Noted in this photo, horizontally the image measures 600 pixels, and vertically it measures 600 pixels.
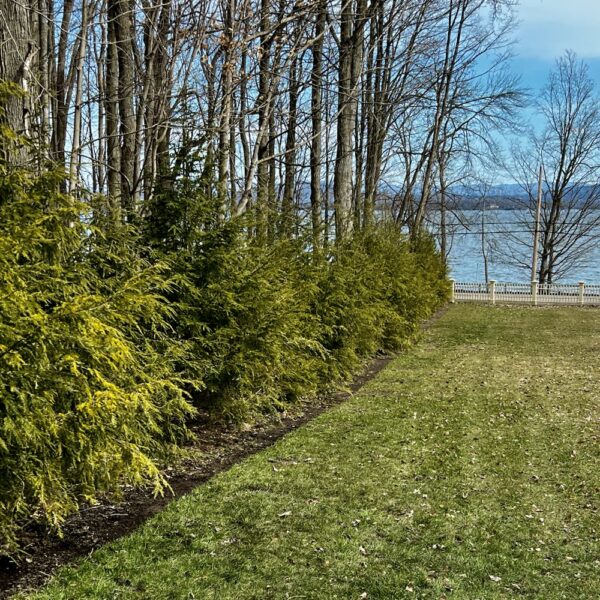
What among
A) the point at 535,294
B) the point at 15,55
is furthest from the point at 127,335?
the point at 535,294

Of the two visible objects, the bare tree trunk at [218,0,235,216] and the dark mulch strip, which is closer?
the dark mulch strip

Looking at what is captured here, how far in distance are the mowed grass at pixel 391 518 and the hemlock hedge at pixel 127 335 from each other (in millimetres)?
444

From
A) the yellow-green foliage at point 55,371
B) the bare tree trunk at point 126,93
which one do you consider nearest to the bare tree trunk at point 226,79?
the bare tree trunk at point 126,93

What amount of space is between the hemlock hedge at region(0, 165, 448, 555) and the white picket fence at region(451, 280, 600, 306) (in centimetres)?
1716

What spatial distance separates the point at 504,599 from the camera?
280 centimetres

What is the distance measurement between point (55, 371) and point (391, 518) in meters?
2.14

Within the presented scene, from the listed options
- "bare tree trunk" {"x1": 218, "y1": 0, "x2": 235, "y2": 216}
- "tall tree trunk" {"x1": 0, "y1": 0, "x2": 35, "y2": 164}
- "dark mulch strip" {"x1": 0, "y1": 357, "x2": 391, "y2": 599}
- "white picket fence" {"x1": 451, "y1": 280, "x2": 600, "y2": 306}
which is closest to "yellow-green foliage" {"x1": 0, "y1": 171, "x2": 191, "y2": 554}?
"dark mulch strip" {"x1": 0, "y1": 357, "x2": 391, "y2": 599}

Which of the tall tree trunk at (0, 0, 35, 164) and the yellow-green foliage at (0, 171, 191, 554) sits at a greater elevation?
the tall tree trunk at (0, 0, 35, 164)

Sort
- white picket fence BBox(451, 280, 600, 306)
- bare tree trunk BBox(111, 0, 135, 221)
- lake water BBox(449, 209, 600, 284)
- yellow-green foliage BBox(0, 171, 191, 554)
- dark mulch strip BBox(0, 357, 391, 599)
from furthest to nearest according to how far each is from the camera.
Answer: lake water BBox(449, 209, 600, 284) < white picket fence BBox(451, 280, 600, 306) < bare tree trunk BBox(111, 0, 135, 221) < dark mulch strip BBox(0, 357, 391, 599) < yellow-green foliage BBox(0, 171, 191, 554)

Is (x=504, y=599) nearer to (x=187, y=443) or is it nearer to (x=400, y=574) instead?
(x=400, y=574)

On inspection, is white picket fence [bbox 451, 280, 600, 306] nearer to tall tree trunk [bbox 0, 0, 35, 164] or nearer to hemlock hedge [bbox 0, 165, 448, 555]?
hemlock hedge [bbox 0, 165, 448, 555]

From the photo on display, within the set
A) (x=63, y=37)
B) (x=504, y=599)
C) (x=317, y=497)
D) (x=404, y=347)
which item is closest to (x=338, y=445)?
(x=317, y=497)

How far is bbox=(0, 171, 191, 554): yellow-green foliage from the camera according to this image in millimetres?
2830

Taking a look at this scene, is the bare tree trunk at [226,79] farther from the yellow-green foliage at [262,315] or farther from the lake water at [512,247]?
the lake water at [512,247]
